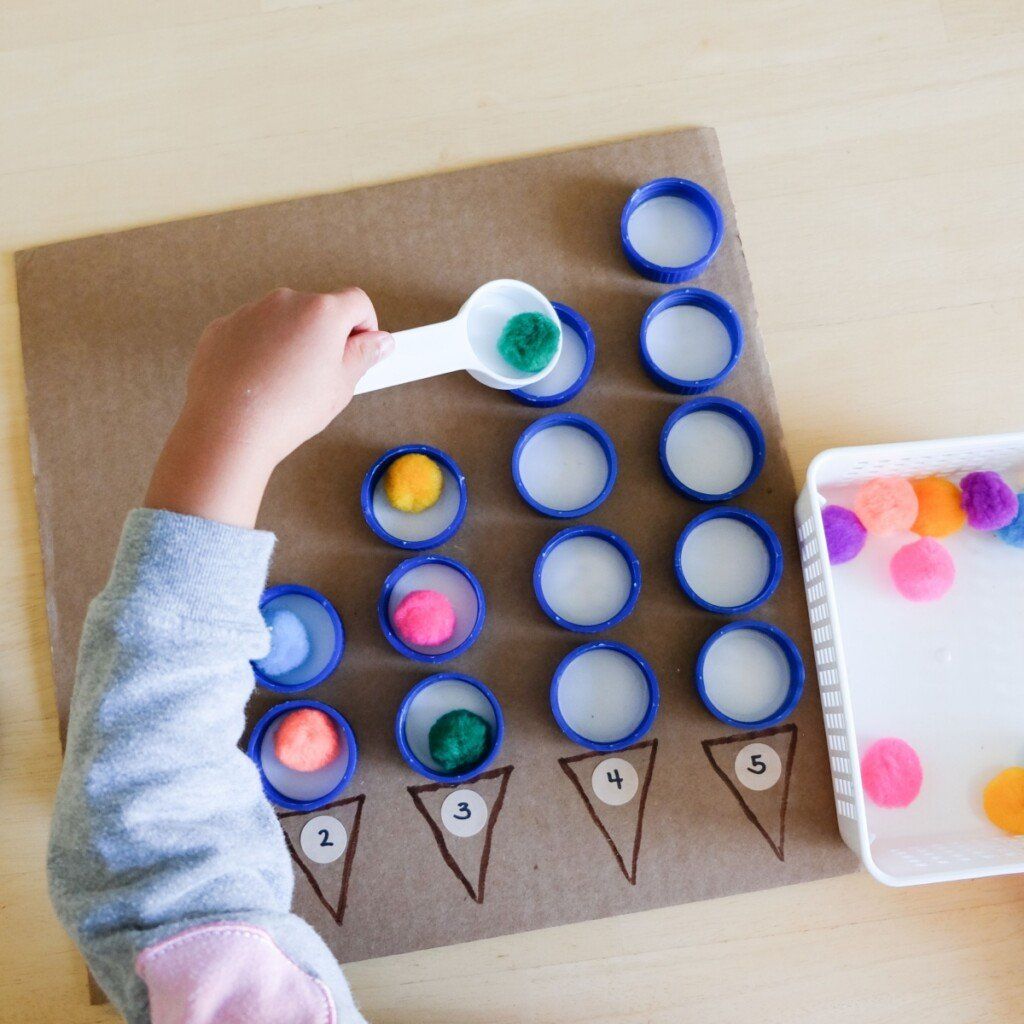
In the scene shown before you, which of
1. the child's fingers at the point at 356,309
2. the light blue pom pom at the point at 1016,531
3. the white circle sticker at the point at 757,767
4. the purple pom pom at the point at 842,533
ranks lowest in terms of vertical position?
the white circle sticker at the point at 757,767

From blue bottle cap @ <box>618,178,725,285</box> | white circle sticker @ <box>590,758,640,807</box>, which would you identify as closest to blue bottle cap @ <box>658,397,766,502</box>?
blue bottle cap @ <box>618,178,725,285</box>

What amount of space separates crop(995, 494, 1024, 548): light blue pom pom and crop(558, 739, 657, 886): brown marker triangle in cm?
33

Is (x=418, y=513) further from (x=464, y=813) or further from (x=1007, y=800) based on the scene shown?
(x=1007, y=800)

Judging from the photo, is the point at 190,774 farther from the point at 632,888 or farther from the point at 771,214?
the point at 771,214

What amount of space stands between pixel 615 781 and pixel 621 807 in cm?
2

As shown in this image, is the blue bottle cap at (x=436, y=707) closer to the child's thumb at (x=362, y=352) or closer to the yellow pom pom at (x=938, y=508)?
the child's thumb at (x=362, y=352)

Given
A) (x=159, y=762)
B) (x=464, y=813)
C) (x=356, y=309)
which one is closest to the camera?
(x=159, y=762)

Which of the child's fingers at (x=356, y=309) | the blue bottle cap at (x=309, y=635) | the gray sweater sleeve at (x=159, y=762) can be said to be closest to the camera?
the gray sweater sleeve at (x=159, y=762)

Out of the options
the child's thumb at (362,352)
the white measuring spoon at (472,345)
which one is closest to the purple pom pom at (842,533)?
the white measuring spoon at (472,345)

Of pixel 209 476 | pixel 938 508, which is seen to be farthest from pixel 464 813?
pixel 938 508

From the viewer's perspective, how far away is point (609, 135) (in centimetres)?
79

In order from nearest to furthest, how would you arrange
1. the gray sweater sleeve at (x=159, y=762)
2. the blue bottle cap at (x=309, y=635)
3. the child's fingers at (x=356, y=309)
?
the gray sweater sleeve at (x=159, y=762)
the child's fingers at (x=356, y=309)
the blue bottle cap at (x=309, y=635)

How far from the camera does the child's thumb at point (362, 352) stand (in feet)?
1.95

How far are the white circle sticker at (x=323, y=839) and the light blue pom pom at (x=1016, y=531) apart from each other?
57 centimetres
